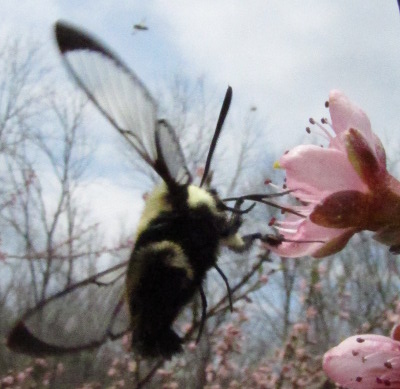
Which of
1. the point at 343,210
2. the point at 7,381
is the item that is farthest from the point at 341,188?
the point at 7,381

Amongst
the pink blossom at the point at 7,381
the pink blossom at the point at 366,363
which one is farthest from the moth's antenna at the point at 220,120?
the pink blossom at the point at 7,381

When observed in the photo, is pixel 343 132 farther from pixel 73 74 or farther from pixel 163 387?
pixel 163 387

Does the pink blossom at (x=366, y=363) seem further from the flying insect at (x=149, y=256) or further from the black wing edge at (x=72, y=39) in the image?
the black wing edge at (x=72, y=39)

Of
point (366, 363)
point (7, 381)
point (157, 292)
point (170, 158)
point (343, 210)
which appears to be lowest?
point (7, 381)

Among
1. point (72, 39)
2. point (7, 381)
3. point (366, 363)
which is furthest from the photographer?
point (7, 381)

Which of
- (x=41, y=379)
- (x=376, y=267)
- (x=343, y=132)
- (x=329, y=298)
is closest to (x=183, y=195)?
(x=343, y=132)

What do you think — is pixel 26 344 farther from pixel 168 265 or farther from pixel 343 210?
pixel 343 210
